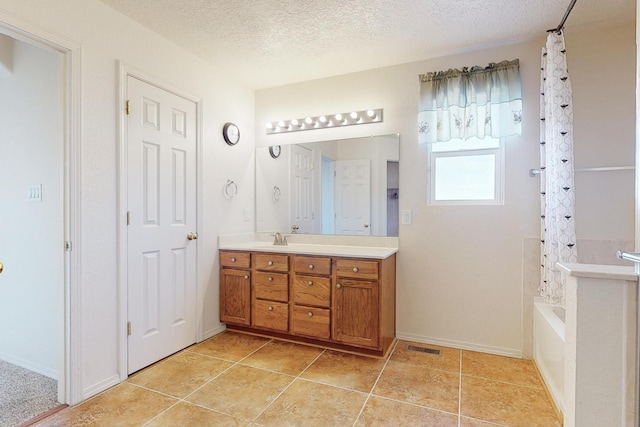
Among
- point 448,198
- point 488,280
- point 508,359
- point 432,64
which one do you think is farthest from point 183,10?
point 508,359

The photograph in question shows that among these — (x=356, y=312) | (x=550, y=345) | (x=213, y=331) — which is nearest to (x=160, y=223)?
(x=213, y=331)

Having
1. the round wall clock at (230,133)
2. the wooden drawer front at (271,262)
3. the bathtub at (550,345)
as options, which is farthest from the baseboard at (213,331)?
the bathtub at (550,345)

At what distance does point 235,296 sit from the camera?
293 centimetres

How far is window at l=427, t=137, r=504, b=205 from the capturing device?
2602mm

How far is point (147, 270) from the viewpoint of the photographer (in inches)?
91.4

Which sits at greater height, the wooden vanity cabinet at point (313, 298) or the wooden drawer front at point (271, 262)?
the wooden drawer front at point (271, 262)

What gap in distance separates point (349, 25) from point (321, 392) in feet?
7.94

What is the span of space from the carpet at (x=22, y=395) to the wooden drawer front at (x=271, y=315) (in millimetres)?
1383

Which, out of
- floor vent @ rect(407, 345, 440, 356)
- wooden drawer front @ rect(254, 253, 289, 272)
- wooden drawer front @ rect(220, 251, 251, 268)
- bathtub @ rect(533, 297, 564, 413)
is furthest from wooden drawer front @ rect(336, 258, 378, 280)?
bathtub @ rect(533, 297, 564, 413)

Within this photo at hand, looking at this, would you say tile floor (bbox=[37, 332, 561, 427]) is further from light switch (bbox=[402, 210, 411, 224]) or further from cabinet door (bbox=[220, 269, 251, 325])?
light switch (bbox=[402, 210, 411, 224])

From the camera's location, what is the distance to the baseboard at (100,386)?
191 centimetres

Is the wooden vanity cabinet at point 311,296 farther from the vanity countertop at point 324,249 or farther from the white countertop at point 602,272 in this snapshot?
the white countertop at point 602,272

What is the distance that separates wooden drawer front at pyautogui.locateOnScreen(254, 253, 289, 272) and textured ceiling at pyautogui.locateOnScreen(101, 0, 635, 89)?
1.67m

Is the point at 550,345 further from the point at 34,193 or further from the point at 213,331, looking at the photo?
the point at 34,193
